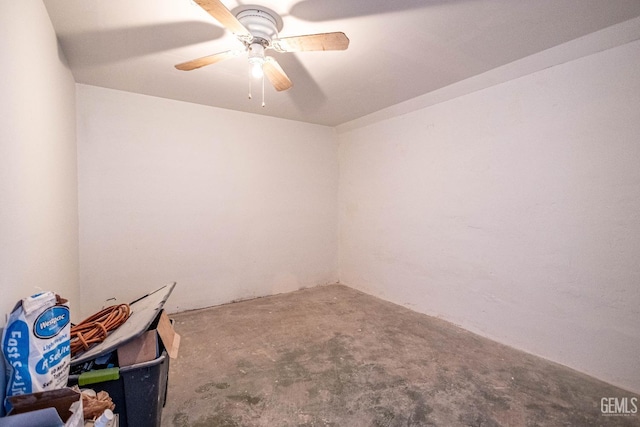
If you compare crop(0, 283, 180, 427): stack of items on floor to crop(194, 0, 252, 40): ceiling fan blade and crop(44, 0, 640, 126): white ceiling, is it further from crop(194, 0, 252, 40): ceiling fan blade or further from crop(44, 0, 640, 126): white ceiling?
crop(44, 0, 640, 126): white ceiling

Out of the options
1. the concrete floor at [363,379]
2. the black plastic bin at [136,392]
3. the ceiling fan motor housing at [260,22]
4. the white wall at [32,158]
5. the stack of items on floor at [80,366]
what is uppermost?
the ceiling fan motor housing at [260,22]

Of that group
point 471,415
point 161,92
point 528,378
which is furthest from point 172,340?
point 161,92

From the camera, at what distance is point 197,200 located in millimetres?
3594

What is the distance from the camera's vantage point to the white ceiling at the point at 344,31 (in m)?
1.79

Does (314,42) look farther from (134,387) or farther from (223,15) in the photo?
(134,387)

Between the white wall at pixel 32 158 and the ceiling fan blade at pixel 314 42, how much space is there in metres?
1.30

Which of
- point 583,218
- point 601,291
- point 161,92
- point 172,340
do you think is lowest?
point 172,340

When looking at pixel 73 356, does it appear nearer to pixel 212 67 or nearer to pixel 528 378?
pixel 212 67

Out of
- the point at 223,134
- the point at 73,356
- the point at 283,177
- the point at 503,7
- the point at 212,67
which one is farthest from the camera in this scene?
the point at 283,177

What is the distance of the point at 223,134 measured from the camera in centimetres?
373

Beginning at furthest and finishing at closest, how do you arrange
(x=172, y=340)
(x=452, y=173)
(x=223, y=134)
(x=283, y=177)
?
(x=283, y=177), (x=223, y=134), (x=452, y=173), (x=172, y=340)

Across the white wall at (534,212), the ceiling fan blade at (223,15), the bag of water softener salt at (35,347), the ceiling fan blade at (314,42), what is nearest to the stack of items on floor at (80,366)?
the bag of water softener salt at (35,347)

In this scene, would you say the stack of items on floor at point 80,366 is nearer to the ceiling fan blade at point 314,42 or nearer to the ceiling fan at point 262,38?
the ceiling fan at point 262,38

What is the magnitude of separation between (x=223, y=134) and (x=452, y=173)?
2.92m
